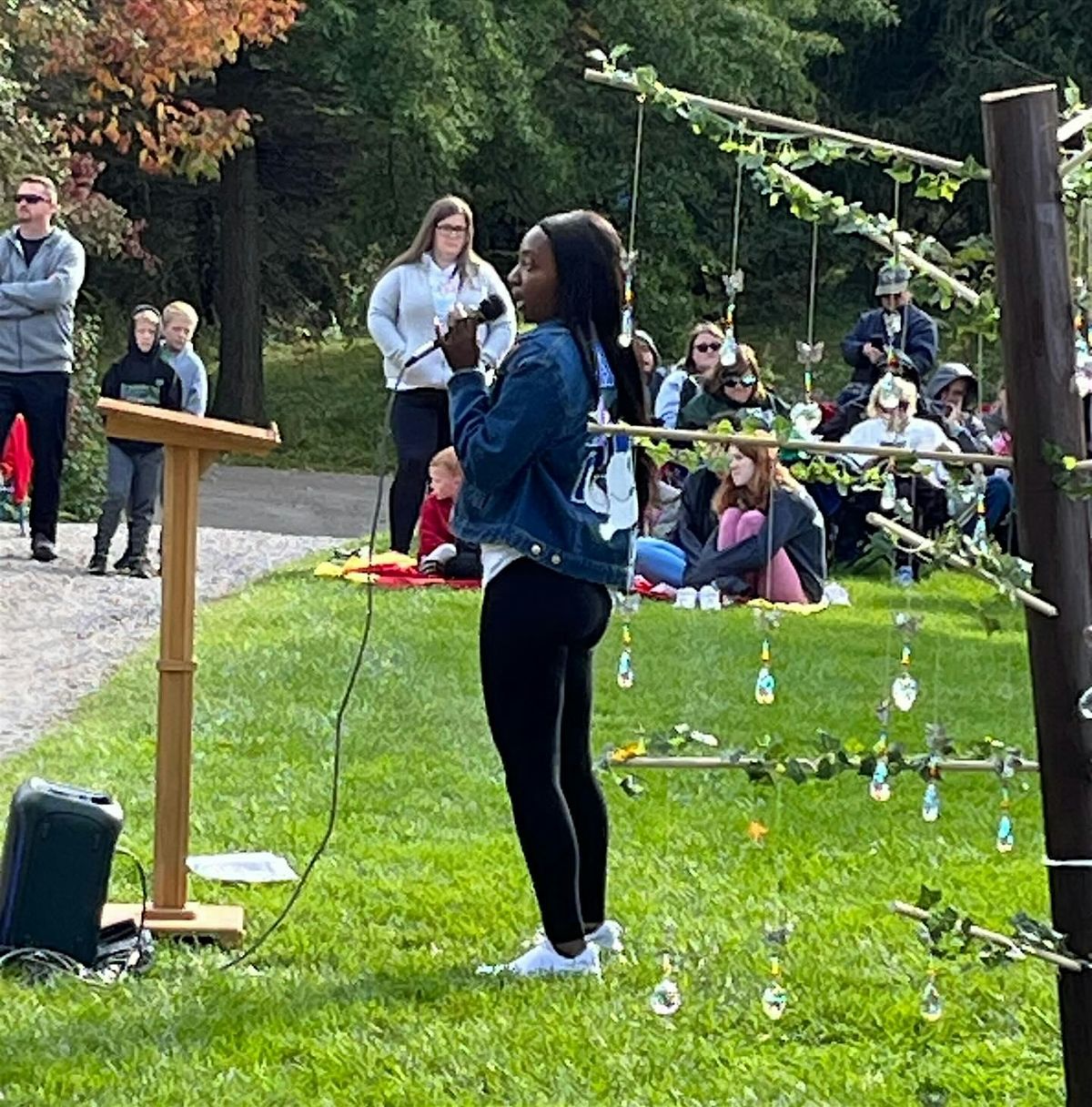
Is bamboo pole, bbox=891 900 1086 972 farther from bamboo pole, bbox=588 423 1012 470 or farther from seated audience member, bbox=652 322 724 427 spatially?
seated audience member, bbox=652 322 724 427

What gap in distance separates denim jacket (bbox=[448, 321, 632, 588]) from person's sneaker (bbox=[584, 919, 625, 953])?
94 centimetres

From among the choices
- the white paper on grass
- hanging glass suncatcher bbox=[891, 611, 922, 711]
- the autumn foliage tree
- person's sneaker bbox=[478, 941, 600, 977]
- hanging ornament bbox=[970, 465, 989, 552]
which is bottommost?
the white paper on grass

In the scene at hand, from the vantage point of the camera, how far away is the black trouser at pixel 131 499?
43.7ft

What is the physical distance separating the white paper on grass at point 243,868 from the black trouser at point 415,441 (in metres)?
5.97

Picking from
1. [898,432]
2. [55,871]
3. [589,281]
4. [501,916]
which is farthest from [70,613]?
[898,432]

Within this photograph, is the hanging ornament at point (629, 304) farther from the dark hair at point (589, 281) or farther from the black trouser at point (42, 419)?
the black trouser at point (42, 419)

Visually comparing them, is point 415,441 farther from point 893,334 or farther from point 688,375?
point 893,334

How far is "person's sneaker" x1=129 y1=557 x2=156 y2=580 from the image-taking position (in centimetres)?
1320

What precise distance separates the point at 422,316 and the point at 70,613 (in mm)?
2369

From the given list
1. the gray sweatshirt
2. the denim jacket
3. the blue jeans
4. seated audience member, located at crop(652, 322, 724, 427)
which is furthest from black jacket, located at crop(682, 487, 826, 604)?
the denim jacket

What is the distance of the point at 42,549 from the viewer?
13633mm

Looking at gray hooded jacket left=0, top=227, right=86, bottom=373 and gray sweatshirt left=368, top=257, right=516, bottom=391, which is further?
gray hooded jacket left=0, top=227, right=86, bottom=373

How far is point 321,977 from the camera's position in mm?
5695

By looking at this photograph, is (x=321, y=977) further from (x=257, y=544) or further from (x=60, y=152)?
(x=60, y=152)
